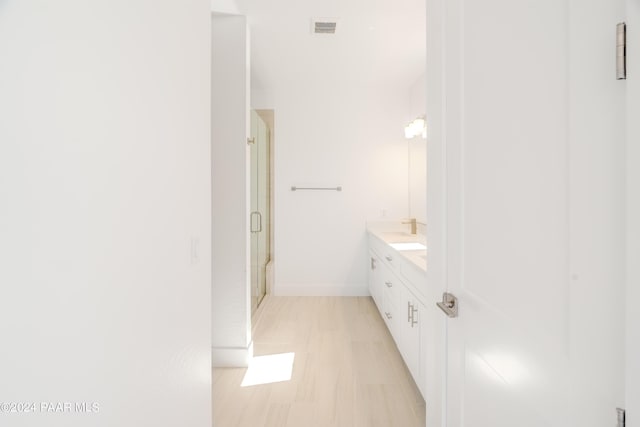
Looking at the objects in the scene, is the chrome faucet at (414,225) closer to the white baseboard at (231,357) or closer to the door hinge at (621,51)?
the white baseboard at (231,357)

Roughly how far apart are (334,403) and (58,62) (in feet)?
6.85

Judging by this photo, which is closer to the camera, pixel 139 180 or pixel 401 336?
pixel 139 180

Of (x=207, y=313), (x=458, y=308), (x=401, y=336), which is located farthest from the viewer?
(x=401, y=336)

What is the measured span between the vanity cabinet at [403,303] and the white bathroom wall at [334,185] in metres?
Result: 0.80

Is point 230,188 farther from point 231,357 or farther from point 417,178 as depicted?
point 417,178

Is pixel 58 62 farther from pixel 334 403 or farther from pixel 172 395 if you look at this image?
pixel 334 403

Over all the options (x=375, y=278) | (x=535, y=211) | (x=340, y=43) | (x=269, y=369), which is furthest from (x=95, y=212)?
(x=375, y=278)

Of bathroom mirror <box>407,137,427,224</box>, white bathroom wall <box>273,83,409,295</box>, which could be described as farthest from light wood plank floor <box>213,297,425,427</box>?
bathroom mirror <box>407,137,427,224</box>

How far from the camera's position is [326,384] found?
7.93ft

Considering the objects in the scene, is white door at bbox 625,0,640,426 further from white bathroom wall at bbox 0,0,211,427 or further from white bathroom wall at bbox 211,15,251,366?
white bathroom wall at bbox 211,15,251,366

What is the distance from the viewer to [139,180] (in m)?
1.01

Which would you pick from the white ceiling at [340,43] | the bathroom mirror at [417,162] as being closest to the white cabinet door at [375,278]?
the bathroom mirror at [417,162]

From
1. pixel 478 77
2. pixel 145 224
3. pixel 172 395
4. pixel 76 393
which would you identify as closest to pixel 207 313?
pixel 172 395

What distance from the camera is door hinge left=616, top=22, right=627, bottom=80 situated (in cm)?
54
